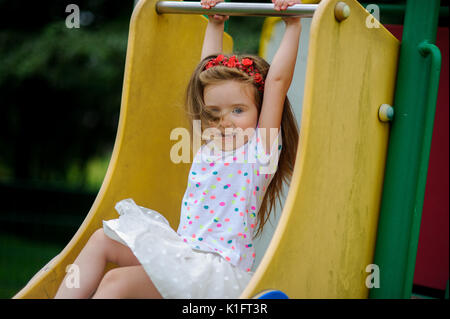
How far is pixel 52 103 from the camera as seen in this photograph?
27.6 feet

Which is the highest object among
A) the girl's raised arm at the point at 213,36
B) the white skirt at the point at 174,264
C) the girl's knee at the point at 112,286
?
the girl's raised arm at the point at 213,36

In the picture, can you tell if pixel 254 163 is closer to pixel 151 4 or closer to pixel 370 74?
pixel 370 74

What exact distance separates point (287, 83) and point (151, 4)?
720mm

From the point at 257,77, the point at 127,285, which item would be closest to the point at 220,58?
the point at 257,77

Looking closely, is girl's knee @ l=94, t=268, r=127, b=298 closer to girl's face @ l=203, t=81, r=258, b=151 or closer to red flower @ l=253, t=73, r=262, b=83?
girl's face @ l=203, t=81, r=258, b=151

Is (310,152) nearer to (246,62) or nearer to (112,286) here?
(246,62)

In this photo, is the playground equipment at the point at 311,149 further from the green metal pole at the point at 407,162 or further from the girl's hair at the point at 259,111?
the girl's hair at the point at 259,111

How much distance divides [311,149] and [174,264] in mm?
582

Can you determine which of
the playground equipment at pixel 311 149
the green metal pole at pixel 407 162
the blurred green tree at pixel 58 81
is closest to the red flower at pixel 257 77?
the playground equipment at pixel 311 149

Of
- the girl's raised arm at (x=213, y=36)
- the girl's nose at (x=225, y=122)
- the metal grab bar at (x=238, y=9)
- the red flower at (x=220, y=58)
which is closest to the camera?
the metal grab bar at (x=238, y=9)

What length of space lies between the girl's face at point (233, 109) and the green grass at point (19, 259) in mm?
3329

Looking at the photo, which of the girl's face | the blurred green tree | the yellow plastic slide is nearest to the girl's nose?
the girl's face

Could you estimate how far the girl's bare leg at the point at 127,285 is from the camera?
1.79 meters

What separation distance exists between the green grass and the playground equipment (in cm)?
285
